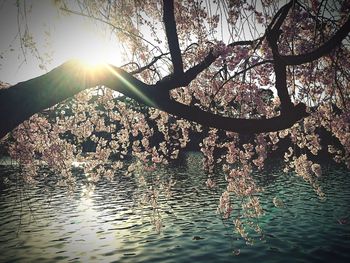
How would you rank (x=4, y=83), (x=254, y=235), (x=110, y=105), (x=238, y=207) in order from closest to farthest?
(x=4, y=83) < (x=110, y=105) < (x=254, y=235) < (x=238, y=207)

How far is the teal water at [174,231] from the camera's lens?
1497 centimetres

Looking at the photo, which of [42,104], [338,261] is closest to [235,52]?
[42,104]

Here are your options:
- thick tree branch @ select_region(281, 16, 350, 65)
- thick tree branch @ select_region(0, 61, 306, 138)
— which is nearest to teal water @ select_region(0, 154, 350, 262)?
thick tree branch @ select_region(0, 61, 306, 138)

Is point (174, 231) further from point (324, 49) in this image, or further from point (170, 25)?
point (324, 49)

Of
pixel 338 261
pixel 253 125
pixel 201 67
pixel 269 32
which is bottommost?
pixel 338 261

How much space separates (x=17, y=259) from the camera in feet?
49.5

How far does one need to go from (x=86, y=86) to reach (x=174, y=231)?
16482 millimetres

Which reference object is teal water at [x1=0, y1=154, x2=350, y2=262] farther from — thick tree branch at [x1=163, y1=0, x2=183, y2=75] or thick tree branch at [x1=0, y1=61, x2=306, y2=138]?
thick tree branch at [x1=163, y1=0, x2=183, y2=75]

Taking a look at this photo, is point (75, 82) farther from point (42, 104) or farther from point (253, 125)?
point (253, 125)

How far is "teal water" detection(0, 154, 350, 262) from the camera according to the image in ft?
49.1


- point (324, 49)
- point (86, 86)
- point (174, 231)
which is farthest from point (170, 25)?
point (174, 231)

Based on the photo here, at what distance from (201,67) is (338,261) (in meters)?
13.2

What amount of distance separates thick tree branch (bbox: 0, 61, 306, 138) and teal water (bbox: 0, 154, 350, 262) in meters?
12.2

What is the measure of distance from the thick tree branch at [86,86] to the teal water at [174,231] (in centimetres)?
1217
